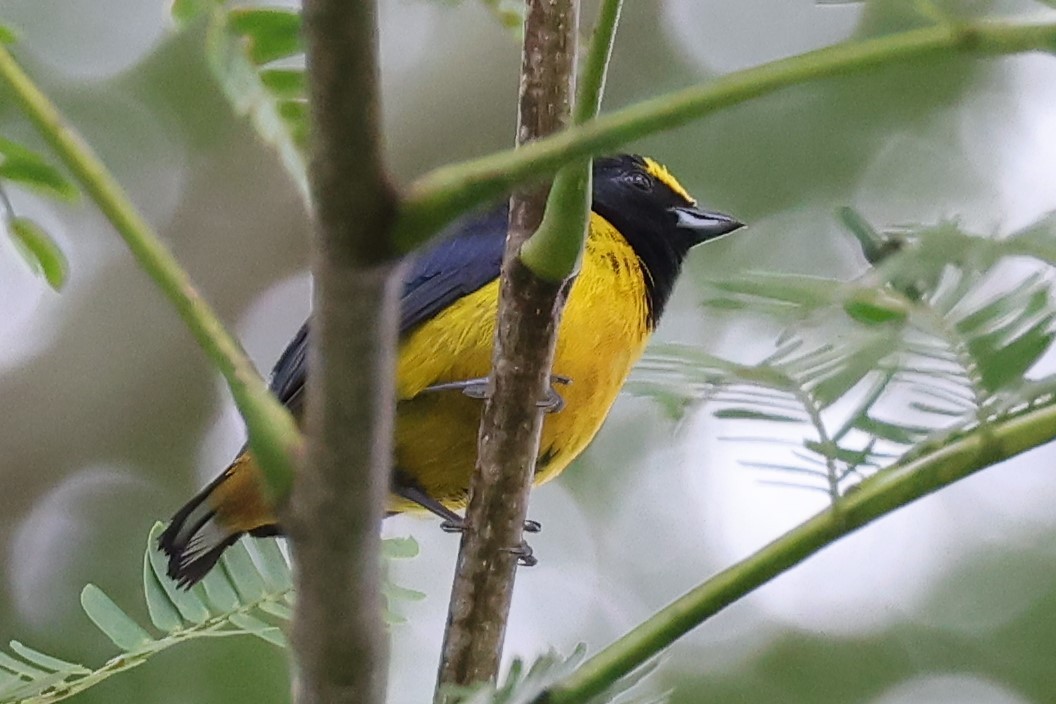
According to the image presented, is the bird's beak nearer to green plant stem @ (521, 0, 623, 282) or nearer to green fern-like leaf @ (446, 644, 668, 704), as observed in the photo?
green plant stem @ (521, 0, 623, 282)

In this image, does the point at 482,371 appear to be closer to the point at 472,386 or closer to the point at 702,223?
the point at 472,386

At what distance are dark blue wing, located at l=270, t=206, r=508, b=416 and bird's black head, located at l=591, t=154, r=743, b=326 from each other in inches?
11.4

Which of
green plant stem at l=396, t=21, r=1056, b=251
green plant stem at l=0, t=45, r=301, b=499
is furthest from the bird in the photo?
green plant stem at l=396, t=21, r=1056, b=251

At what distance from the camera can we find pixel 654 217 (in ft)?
10.1

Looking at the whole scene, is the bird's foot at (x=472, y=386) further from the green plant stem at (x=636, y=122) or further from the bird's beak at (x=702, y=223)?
the green plant stem at (x=636, y=122)

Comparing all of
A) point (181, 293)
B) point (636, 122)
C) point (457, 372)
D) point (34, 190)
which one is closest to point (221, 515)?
point (457, 372)

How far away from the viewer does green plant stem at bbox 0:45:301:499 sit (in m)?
0.71

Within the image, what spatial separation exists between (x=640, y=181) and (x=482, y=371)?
0.84 m

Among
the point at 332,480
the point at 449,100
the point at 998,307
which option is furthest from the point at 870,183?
the point at 332,480

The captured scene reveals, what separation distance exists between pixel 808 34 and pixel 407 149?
132 centimetres

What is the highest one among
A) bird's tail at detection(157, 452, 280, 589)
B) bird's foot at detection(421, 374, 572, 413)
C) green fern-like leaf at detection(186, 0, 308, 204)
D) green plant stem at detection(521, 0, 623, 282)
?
bird's foot at detection(421, 374, 572, 413)

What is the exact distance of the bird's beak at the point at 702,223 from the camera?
10.1 feet

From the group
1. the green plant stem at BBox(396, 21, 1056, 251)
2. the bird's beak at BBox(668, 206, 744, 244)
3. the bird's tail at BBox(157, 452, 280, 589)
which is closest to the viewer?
the green plant stem at BBox(396, 21, 1056, 251)

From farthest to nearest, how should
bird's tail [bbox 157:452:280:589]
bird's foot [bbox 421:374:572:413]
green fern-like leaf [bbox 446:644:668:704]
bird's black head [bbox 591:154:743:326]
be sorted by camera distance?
bird's black head [bbox 591:154:743:326] → bird's tail [bbox 157:452:280:589] → bird's foot [bbox 421:374:572:413] → green fern-like leaf [bbox 446:644:668:704]
